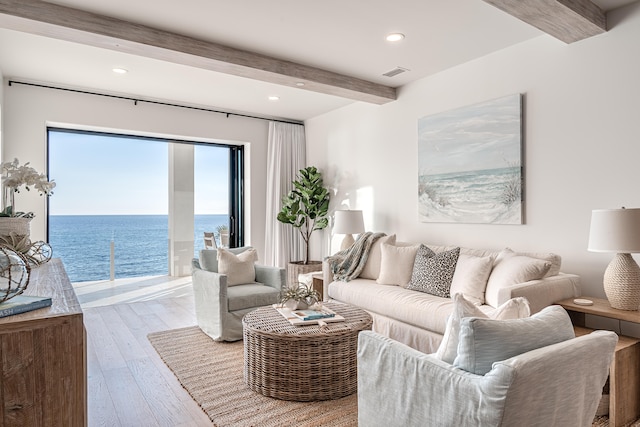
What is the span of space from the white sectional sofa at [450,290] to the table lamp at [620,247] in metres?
0.35

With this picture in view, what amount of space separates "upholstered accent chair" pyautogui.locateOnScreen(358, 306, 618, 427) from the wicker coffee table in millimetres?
851

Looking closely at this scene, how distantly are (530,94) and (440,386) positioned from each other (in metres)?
Result: 2.87

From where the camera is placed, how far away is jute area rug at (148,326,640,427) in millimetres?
2389

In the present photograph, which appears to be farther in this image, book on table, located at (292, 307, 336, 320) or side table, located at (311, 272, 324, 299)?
side table, located at (311, 272, 324, 299)

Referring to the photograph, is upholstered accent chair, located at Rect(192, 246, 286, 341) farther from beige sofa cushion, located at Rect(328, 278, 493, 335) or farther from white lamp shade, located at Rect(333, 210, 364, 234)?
white lamp shade, located at Rect(333, 210, 364, 234)

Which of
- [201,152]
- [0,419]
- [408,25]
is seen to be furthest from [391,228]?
[0,419]

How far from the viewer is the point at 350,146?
5500 millimetres

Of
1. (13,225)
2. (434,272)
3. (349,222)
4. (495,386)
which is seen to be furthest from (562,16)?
(13,225)

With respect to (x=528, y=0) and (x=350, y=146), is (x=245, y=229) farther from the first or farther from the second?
(x=528, y=0)

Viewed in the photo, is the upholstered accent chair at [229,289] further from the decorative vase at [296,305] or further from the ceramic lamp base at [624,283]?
the ceramic lamp base at [624,283]

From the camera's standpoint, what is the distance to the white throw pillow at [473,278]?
3234mm

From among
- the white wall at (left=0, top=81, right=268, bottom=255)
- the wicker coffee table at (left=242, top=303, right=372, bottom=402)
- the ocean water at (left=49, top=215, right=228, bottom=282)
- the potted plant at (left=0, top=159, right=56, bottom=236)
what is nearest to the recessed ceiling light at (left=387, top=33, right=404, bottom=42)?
the wicker coffee table at (left=242, top=303, right=372, bottom=402)

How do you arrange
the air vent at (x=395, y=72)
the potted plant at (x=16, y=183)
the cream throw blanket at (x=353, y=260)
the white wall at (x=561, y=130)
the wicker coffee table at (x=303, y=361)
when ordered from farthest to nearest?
the cream throw blanket at (x=353, y=260)
the air vent at (x=395, y=72)
the white wall at (x=561, y=130)
the wicker coffee table at (x=303, y=361)
the potted plant at (x=16, y=183)

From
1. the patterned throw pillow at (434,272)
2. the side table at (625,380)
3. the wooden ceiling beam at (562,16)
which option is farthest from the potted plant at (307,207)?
the side table at (625,380)
